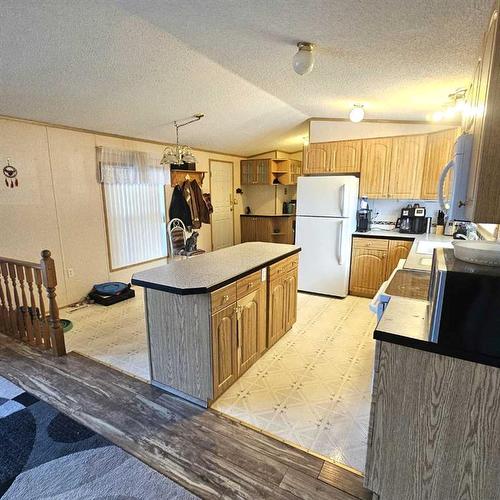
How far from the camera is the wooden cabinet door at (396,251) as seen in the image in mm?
3852

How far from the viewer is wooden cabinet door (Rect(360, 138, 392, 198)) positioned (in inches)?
160

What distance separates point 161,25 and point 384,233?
337 cm

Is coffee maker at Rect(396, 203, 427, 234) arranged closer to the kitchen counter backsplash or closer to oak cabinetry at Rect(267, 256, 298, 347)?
the kitchen counter backsplash

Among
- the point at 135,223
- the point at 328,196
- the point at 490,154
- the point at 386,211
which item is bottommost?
the point at 135,223

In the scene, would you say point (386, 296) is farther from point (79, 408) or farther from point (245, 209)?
point (245, 209)

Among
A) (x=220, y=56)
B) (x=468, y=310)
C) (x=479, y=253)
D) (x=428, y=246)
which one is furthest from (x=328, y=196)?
(x=468, y=310)

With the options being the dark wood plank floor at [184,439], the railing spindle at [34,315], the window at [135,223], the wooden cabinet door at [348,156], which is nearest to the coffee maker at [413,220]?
the wooden cabinet door at [348,156]

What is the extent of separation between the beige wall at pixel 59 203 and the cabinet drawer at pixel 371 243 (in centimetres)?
337

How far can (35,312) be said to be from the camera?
2771mm

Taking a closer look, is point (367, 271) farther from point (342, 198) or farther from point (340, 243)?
point (342, 198)

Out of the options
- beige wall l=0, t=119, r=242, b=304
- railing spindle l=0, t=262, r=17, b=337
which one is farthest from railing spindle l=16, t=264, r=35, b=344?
beige wall l=0, t=119, r=242, b=304

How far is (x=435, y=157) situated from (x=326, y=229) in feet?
5.11

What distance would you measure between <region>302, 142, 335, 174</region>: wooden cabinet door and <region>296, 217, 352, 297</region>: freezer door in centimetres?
82

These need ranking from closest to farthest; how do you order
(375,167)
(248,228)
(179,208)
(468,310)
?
(468,310), (375,167), (179,208), (248,228)
